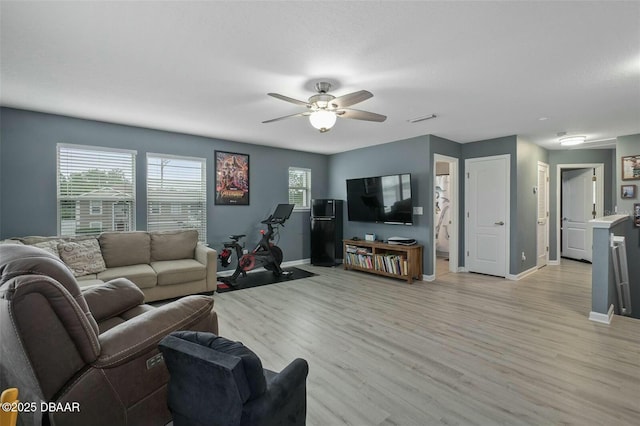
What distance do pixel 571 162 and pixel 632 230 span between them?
2063 mm

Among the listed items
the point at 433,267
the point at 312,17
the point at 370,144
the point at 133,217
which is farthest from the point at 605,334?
the point at 133,217

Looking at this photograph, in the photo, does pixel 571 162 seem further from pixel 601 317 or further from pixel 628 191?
pixel 601 317

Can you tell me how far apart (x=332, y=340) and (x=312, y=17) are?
2630 millimetres

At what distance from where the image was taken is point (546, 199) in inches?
245

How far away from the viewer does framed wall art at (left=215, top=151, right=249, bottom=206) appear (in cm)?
528

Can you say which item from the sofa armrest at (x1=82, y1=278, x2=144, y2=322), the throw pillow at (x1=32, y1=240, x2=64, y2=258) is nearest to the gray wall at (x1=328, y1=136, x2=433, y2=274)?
the sofa armrest at (x1=82, y1=278, x2=144, y2=322)

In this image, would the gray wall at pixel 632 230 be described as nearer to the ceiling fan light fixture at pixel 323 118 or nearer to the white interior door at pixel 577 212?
the white interior door at pixel 577 212

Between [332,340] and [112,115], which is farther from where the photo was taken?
[112,115]

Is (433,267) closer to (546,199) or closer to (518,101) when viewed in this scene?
(518,101)

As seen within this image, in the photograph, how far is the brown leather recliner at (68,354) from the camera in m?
1.18

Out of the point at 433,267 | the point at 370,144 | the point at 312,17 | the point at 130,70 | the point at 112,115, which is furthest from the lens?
the point at 370,144

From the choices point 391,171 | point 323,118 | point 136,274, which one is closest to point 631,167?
point 391,171

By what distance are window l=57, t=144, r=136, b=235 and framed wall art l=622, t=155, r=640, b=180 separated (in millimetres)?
7782

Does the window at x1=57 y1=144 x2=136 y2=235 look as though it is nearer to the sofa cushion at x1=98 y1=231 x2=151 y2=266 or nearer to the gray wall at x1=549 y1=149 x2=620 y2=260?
the sofa cushion at x1=98 y1=231 x2=151 y2=266
